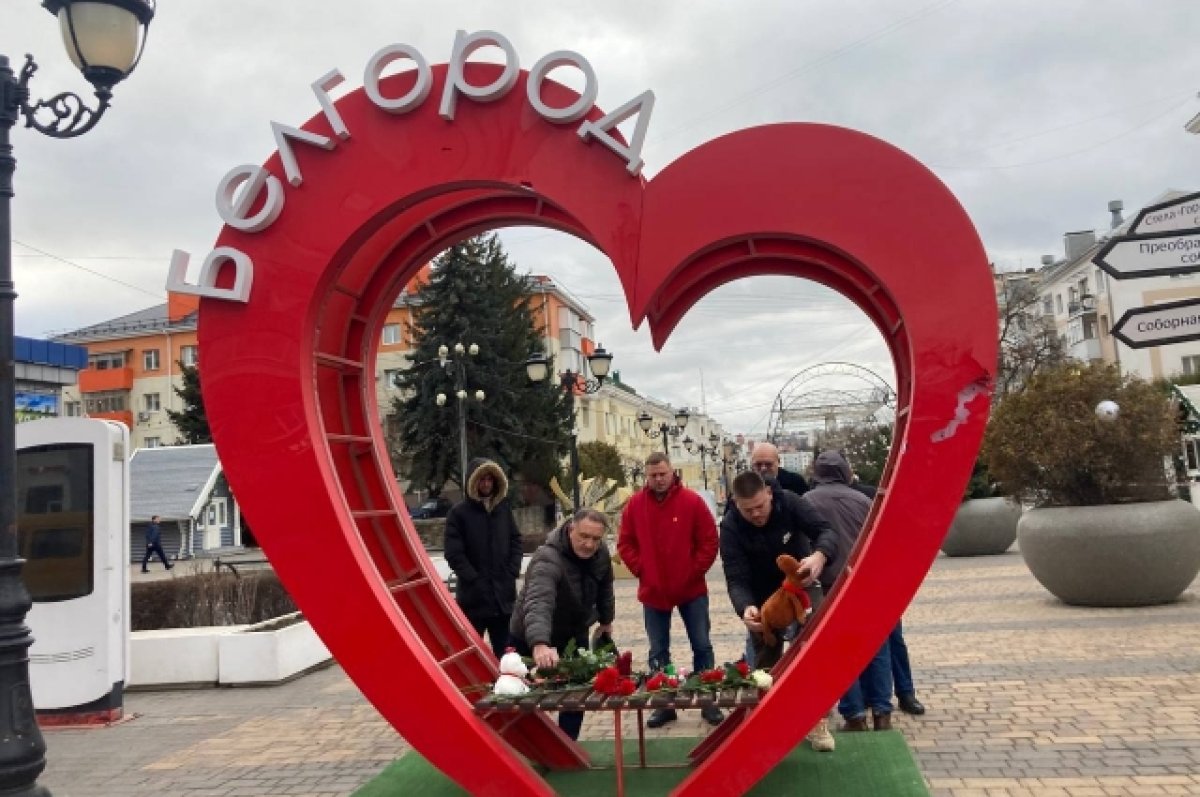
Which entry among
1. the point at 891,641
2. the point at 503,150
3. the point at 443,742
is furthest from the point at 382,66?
the point at 891,641

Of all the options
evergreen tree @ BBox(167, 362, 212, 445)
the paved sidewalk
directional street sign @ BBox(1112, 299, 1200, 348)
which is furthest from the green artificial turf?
evergreen tree @ BBox(167, 362, 212, 445)

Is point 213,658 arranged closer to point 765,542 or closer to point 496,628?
point 496,628

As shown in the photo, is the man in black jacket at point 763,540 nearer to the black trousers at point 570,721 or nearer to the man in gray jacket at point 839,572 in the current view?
the man in gray jacket at point 839,572

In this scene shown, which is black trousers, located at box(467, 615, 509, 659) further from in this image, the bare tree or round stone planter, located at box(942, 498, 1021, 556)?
the bare tree

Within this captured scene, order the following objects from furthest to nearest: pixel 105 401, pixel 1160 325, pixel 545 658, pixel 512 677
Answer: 1. pixel 105 401
2. pixel 1160 325
3. pixel 545 658
4. pixel 512 677

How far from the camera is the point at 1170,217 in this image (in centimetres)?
745

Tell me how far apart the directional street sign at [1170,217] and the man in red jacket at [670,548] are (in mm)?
3929

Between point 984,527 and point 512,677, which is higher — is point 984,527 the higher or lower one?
the lower one

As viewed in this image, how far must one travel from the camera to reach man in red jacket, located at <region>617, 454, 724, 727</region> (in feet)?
22.0

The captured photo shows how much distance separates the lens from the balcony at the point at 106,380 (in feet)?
191

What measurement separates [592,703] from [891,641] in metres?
3.07

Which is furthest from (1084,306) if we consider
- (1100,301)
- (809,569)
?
(809,569)

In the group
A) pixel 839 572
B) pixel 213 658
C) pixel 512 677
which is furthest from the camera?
pixel 213 658

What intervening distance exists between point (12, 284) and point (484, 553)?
3380mm
